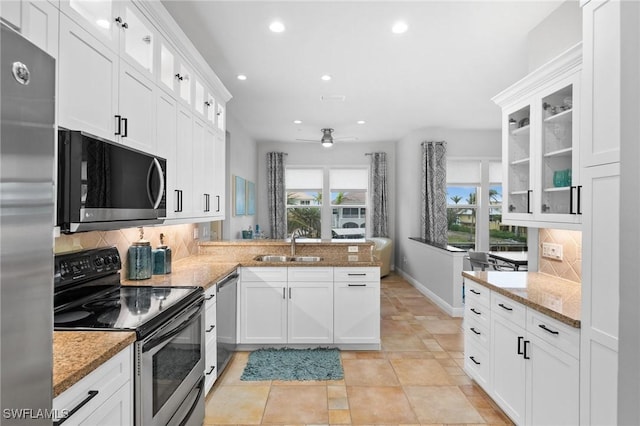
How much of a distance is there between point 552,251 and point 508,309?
79 cm

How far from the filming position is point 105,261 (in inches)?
84.4

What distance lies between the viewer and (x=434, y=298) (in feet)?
18.0

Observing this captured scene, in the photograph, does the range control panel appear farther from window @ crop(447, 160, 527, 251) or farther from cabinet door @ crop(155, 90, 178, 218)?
window @ crop(447, 160, 527, 251)

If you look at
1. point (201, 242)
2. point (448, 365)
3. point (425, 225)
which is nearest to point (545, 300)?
point (448, 365)

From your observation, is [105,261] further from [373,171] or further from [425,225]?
[373,171]

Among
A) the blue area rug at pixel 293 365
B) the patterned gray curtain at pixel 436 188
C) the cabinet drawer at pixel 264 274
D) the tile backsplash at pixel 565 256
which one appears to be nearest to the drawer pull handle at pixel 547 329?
the tile backsplash at pixel 565 256

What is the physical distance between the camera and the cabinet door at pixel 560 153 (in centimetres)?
221

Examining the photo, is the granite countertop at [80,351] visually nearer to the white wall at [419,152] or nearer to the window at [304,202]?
the white wall at [419,152]

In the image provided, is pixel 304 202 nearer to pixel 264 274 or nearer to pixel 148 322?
pixel 264 274

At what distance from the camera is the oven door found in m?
1.57

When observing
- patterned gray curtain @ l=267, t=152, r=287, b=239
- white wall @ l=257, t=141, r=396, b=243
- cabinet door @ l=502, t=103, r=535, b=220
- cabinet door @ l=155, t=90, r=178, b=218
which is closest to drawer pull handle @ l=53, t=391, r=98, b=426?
cabinet door @ l=155, t=90, r=178, b=218

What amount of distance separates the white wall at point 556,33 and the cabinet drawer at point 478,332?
2.07 m

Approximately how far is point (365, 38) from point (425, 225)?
4.31m

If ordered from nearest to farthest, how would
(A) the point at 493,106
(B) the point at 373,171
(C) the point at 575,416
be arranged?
1. (C) the point at 575,416
2. (A) the point at 493,106
3. (B) the point at 373,171
